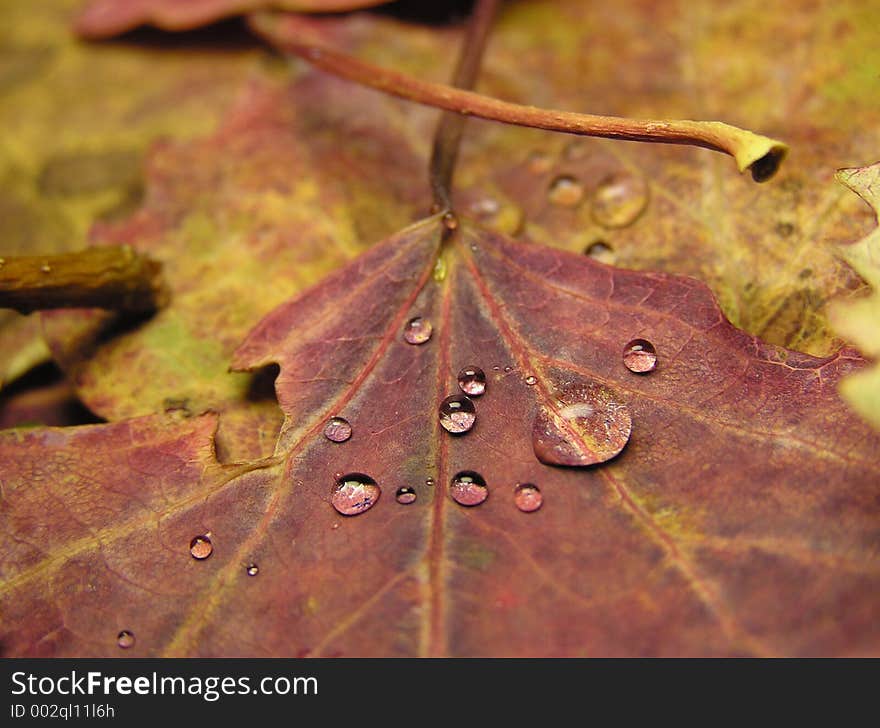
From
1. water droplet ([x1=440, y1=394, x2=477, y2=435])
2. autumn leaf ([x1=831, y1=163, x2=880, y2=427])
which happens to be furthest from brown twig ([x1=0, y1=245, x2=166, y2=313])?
autumn leaf ([x1=831, y1=163, x2=880, y2=427])

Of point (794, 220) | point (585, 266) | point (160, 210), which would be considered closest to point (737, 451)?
point (585, 266)

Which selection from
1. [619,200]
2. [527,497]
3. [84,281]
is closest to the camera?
[527,497]

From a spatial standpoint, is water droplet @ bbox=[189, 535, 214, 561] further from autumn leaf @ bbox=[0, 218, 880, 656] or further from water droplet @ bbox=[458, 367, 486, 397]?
water droplet @ bbox=[458, 367, 486, 397]

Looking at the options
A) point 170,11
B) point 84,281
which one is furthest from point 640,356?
point 170,11

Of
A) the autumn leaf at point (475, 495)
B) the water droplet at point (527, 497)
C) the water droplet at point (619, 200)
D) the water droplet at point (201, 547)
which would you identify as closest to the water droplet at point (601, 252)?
the water droplet at point (619, 200)

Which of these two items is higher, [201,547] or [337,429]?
[337,429]

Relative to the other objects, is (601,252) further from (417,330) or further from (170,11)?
(170,11)

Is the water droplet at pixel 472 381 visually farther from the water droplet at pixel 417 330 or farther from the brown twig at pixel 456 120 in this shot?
the brown twig at pixel 456 120
